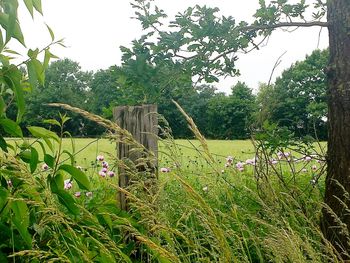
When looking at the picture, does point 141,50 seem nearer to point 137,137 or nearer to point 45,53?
point 137,137

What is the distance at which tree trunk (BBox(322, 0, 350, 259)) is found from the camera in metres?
3.03

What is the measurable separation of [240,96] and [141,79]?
46.9 m

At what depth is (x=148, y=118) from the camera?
296 centimetres

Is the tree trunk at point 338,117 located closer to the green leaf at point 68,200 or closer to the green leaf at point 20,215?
the green leaf at point 68,200

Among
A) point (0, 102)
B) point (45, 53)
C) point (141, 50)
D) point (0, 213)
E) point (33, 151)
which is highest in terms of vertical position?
point (141, 50)

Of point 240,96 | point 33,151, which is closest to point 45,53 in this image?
point 33,151

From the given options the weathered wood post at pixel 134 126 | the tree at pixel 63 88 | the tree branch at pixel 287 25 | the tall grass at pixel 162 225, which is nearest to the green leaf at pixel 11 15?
the tall grass at pixel 162 225

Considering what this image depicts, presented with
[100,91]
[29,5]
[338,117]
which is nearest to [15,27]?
[29,5]

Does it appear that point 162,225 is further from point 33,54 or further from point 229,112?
point 229,112

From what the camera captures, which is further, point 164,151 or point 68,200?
point 164,151

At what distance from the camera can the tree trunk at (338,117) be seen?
3033 millimetres

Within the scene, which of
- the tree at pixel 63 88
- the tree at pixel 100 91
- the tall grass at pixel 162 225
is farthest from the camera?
the tree at pixel 63 88

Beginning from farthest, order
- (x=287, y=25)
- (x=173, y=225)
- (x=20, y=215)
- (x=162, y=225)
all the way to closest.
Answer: (x=287, y=25) → (x=173, y=225) → (x=20, y=215) → (x=162, y=225)

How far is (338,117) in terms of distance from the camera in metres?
3.06
